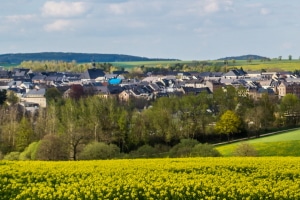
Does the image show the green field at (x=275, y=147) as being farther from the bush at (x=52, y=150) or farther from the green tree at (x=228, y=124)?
the bush at (x=52, y=150)

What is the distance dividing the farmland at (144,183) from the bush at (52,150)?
27.6 metres

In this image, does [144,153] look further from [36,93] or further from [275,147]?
[36,93]

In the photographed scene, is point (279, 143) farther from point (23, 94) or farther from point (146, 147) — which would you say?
point (23, 94)

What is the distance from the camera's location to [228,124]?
83.0 metres

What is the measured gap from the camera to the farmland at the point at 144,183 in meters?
18.8

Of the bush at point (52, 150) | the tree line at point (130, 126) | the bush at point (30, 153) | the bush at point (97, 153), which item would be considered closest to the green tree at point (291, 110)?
the tree line at point (130, 126)

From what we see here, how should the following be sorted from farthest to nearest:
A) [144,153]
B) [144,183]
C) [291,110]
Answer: [291,110], [144,153], [144,183]

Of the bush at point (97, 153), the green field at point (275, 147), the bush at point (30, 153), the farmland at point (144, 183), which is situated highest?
the farmland at point (144, 183)

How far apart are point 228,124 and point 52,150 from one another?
108ft

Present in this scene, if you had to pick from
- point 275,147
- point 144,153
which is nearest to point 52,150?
point 144,153

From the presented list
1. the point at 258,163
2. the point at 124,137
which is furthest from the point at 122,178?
the point at 124,137

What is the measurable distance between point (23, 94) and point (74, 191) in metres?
151

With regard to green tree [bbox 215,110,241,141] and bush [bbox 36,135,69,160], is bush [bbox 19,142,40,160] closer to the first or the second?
bush [bbox 36,135,69,160]

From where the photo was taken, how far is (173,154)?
5494cm
